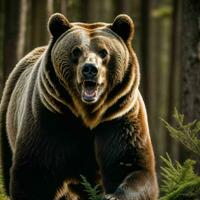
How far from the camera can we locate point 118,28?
699cm

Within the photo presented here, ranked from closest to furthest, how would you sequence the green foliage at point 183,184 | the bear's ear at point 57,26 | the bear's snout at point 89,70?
the green foliage at point 183,184, the bear's snout at point 89,70, the bear's ear at point 57,26

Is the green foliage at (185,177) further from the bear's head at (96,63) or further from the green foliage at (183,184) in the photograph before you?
the bear's head at (96,63)

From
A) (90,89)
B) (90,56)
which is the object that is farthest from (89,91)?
(90,56)

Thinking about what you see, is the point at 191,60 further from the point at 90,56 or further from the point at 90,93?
the point at 90,93

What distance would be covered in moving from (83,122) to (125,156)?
0.51 meters

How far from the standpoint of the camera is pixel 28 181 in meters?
6.77

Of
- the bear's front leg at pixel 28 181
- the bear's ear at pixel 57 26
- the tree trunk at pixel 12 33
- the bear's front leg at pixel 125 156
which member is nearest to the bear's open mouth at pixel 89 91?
the bear's front leg at pixel 125 156

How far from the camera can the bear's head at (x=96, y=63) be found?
647 cm

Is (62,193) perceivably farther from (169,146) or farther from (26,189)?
(169,146)

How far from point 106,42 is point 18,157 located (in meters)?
1.32

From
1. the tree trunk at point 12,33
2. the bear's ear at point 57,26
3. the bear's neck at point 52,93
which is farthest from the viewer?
the tree trunk at point 12,33

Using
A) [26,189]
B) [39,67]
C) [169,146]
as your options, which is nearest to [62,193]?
[26,189]

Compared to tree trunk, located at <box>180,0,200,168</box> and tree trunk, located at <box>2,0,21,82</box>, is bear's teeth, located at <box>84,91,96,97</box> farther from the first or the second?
tree trunk, located at <box>2,0,21,82</box>

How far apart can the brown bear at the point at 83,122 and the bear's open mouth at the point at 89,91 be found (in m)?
0.07
